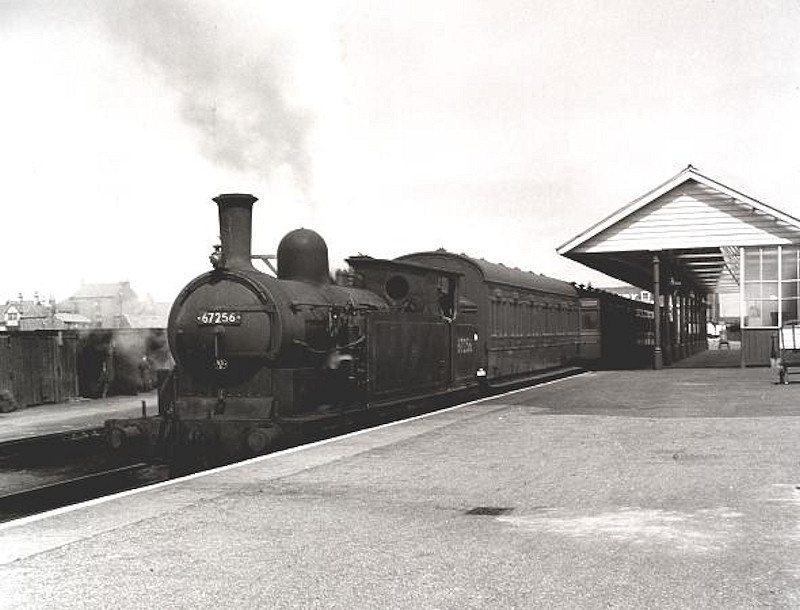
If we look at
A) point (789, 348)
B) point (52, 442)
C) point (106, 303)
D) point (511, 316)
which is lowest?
point (52, 442)

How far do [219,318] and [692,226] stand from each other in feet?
55.0

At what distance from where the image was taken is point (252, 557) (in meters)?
4.98

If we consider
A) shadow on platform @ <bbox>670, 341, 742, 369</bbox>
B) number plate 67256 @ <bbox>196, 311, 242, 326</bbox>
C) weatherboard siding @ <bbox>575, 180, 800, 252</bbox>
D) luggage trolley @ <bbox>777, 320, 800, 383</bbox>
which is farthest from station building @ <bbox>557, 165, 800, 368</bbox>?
number plate 67256 @ <bbox>196, 311, 242, 326</bbox>

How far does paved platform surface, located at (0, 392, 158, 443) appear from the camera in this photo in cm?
1355

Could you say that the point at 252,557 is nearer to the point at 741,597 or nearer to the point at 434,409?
the point at 741,597

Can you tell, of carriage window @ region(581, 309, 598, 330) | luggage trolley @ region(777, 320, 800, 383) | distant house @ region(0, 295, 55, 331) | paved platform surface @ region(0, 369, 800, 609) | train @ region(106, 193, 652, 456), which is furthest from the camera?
distant house @ region(0, 295, 55, 331)

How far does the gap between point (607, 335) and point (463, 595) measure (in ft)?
77.9

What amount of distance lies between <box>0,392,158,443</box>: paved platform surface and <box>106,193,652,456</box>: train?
4.12m

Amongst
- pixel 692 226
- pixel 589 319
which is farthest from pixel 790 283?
pixel 589 319

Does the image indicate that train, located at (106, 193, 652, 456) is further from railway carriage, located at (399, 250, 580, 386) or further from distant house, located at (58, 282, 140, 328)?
distant house, located at (58, 282, 140, 328)

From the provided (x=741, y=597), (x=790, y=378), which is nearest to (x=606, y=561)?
(x=741, y=597)

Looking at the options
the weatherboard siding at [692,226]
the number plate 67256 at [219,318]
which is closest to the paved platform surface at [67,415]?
the number plate 67256 at [219,318]

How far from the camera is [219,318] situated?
983 cm

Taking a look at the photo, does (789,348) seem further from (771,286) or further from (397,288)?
(397,288)
